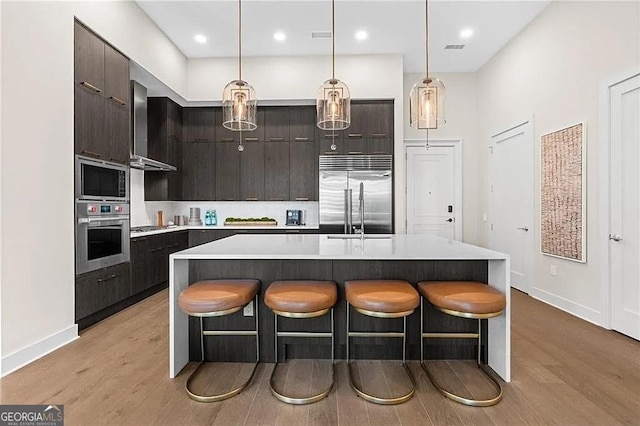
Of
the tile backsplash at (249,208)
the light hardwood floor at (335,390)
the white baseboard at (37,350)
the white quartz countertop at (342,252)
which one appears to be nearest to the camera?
the light hardwood floor at (335,390)

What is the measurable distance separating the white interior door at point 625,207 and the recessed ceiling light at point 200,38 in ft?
15.6

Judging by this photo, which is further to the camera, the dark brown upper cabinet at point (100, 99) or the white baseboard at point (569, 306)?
the white baseboard at point (569, 306)

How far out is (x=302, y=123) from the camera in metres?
5.89

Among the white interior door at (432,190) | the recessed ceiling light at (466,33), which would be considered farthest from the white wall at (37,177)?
the white interior door at (432,190)

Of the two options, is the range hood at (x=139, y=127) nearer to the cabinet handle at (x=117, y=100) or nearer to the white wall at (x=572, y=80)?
the cabinet handle at (x=117, y=100)

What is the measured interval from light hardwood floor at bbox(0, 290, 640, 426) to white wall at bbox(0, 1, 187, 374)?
32 cm

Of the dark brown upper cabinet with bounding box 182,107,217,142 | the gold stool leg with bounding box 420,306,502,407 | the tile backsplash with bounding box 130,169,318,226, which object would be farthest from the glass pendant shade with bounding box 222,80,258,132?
the tile backsplash with bounding box 130,169,318,226

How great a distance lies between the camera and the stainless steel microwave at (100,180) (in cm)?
335

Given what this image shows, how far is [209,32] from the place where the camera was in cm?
491

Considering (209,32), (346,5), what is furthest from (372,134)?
(209,32)

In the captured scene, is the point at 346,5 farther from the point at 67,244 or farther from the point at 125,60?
the point at 67,244

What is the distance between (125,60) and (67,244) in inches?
84.3

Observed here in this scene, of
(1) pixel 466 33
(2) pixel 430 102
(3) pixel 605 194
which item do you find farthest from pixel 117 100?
(3) pixel 605 194

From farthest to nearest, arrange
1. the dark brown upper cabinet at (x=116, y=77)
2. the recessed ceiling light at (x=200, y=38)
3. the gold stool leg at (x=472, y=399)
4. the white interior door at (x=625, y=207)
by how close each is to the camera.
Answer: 1. the recessed ceiling light at (x=200, y=38)
2. the dark brown upper cabinet at (x=116, y=77)
3. the white interior door at (x=625, y=207)
4. the gold stool leg at (x=472, y=399)
